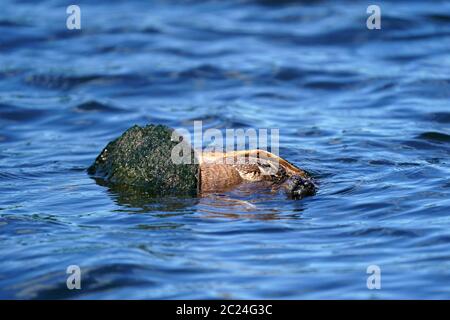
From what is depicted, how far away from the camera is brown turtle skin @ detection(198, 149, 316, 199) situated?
25.4 ft

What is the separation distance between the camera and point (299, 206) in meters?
7.43

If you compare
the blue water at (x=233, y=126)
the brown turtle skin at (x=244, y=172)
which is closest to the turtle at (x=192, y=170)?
the brown turtle skin at (x=244, y=172)

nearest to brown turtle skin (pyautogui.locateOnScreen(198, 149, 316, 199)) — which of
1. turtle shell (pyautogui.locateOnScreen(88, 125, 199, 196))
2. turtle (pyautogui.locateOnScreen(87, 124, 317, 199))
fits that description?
turtle (pyautogui.locateOnScreen(87, 124, 317, 199))

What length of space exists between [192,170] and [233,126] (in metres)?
2.97

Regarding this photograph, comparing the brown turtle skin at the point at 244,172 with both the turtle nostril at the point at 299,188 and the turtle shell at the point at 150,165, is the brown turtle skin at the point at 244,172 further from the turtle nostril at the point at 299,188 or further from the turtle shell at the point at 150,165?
the turtle shell at the point at 150,165

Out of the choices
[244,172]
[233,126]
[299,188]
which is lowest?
[299,188]

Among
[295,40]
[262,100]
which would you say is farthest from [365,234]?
[295,40]

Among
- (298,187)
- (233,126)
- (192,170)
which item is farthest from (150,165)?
(233,126)

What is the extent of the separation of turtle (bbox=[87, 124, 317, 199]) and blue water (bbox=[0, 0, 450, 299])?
17 centimetres

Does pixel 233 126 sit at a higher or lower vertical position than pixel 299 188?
higher

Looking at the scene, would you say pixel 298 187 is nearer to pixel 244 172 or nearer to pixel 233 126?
pixel 244 172

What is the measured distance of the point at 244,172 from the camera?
25.6 feet

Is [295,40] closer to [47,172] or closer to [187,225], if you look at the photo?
[47,172]
